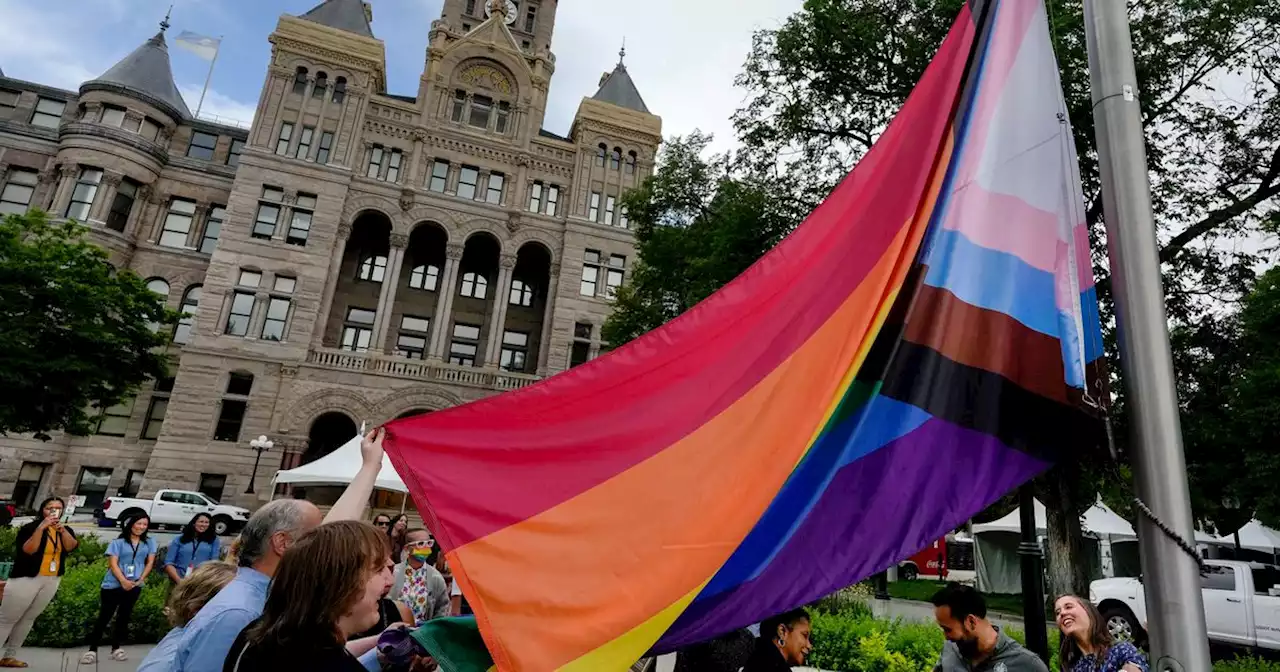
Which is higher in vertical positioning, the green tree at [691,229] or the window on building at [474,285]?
the window on building at [474,285]

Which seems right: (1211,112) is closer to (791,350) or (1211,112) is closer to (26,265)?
(791,350)

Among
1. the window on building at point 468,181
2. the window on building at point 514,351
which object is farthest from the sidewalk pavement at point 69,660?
the window on building at point 468,181

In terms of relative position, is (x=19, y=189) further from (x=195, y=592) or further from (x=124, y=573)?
(x=195, y=592)

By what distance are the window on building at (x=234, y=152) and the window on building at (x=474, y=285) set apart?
14.6 metres

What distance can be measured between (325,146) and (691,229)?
81.6 ft

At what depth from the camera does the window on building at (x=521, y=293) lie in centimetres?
3959

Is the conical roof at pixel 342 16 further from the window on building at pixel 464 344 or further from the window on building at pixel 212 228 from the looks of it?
the window on building at pixel 464 344

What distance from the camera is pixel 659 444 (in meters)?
2.66

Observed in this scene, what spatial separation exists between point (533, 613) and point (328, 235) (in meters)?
36.3

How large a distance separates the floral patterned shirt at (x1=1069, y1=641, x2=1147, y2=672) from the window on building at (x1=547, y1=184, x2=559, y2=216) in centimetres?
3681

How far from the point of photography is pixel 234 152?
38.5m

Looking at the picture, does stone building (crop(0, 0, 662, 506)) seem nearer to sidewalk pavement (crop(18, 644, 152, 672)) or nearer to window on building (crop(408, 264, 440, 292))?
window on building (crop(408, 264, 440, 292))

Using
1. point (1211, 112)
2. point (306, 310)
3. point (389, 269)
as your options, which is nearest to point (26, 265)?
point (306, 310)

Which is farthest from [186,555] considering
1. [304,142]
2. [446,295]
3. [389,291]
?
[304,142]
